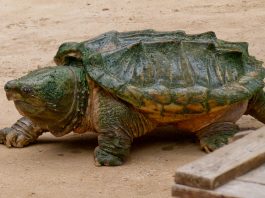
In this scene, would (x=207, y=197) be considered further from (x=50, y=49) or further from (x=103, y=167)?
(x=50, y=49)

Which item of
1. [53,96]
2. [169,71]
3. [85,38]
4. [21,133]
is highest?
[169,71]

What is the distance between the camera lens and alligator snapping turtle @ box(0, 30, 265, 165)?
17.2ft

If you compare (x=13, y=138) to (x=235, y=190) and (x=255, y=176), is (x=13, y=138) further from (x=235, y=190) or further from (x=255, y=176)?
(x=235, y=190)

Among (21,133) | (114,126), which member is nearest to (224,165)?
(114,126)

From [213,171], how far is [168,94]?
2.25 m

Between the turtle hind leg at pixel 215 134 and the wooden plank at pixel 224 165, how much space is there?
1981mm

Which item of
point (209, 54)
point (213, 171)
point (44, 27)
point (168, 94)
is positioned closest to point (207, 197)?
point (213, 171)

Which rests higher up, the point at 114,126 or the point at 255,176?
the point at 255,176

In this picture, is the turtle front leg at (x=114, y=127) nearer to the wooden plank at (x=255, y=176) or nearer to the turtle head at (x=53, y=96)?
the turtle head at (x=53, y=96)

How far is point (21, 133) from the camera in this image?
5.77 meters

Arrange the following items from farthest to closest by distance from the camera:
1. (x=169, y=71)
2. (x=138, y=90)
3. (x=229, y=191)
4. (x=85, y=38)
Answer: (x=85, y=38) → (x=169, y=71) → (x=138, y=90) → (x=229, y=191)

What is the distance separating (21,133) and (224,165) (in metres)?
3.00

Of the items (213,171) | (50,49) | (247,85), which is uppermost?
(213,171)

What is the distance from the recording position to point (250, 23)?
30.9ft
